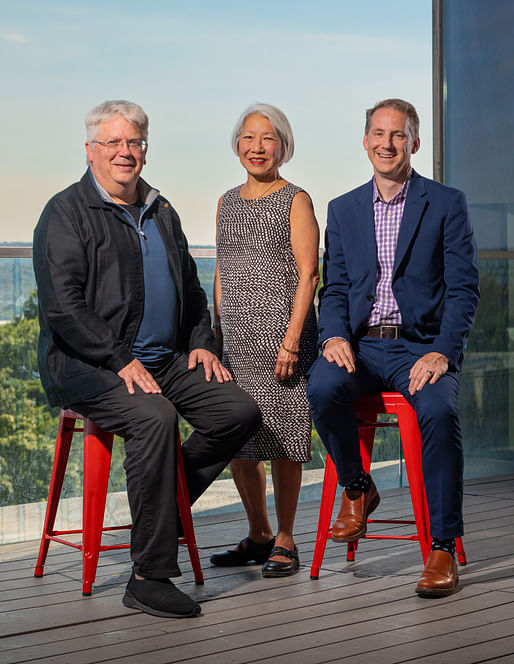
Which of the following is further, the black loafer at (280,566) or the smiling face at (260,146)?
the smiling face at (260,146)

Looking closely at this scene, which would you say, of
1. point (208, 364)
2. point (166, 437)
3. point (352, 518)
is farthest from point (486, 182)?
point (166, 437)

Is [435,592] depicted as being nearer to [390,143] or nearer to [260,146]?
[390,143]

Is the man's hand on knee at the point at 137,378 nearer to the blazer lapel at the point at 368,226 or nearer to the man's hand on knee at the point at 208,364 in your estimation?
the man's hand on knee at the point at 208,364

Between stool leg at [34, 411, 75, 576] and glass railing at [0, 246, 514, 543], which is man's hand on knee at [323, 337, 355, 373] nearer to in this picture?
stool leg at [34, 411, 75, 576]

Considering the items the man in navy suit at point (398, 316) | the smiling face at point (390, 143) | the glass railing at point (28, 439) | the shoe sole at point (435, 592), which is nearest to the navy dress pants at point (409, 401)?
the man in navy suit at point (398, 316)

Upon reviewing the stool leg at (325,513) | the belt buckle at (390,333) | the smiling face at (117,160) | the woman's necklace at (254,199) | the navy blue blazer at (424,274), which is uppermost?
the smiling face at (117,160)

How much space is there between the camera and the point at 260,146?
3.22 m

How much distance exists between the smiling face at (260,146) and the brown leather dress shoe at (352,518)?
41.9 inches

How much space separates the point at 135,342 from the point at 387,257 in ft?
2.63

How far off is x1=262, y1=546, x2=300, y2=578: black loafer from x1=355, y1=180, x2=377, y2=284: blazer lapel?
87cm

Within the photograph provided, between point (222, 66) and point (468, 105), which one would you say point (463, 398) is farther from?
point (222, 66)

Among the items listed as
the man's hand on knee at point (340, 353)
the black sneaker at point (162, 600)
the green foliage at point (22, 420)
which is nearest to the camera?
the black sneaker at point (162, 600)

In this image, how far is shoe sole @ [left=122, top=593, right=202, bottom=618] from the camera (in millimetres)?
2602

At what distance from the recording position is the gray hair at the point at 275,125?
3.24 metres
